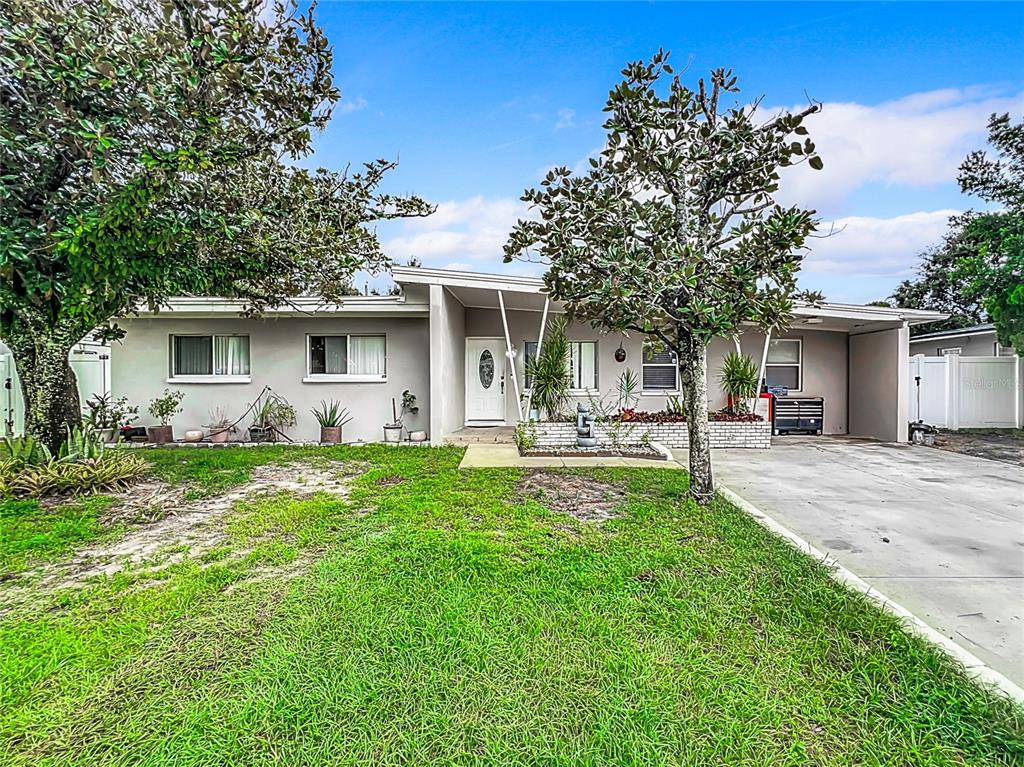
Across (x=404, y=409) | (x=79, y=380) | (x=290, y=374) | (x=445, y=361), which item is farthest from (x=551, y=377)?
(x=79, y=380)

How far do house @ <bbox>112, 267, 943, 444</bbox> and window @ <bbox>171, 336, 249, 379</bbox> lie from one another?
23 millimetres

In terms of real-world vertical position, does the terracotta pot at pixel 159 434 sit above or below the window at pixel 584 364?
below

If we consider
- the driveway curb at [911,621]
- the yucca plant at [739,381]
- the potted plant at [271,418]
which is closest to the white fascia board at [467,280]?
the potted plant at [271,418]

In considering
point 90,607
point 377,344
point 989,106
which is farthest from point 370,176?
point 989,106

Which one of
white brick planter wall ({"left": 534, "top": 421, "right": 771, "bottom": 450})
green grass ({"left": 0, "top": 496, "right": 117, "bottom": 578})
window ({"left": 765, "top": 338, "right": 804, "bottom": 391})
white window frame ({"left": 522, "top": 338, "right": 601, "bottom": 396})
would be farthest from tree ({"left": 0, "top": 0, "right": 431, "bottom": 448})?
window ({"left": 765, "top": 338, "right": 804, "bottom": 391})

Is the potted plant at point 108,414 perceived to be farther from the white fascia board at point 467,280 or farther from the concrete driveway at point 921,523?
the concrete driveway at point 921,523

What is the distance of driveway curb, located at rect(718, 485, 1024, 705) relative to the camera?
244cm

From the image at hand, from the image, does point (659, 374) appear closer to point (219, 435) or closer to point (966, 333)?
point (966, 333)

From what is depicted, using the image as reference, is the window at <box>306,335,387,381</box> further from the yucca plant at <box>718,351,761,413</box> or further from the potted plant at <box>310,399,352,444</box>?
the yucca plant at <box>718,351,761,413</box>

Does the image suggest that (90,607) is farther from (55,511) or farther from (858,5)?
(858,5)

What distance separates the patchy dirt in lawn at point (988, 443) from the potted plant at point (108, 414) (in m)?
15.8

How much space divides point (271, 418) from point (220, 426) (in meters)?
1.12

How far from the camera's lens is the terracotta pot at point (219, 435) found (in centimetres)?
1063

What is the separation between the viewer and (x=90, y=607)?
3.23 metres
